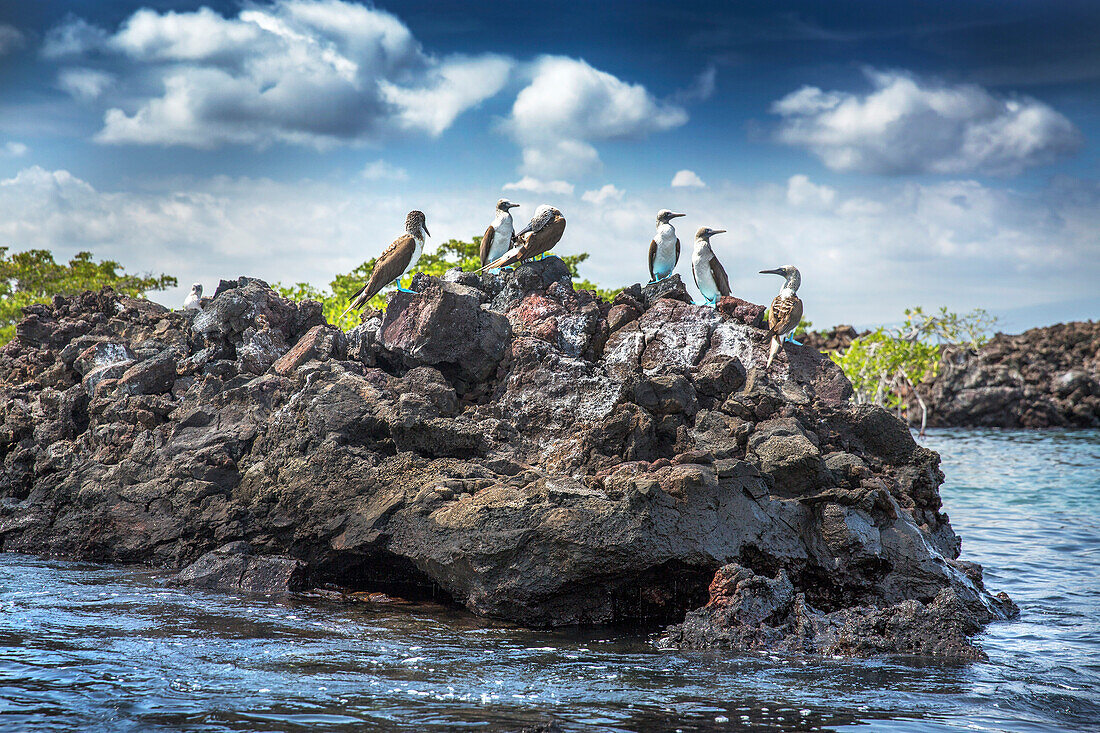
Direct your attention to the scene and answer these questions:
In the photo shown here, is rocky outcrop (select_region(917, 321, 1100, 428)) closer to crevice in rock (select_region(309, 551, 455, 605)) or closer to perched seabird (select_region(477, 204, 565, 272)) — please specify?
perched seabird (select_region(477, 204, 565, 272))

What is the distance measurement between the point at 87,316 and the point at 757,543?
15202 mm

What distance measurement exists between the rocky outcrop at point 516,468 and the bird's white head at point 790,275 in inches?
33.2

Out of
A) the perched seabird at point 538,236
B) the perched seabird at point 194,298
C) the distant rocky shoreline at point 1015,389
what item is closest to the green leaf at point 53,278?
Answer: the perched seabird at point 194,298

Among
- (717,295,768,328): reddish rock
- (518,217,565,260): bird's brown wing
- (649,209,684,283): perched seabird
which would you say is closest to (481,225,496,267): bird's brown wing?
(518,217,565,260): bird's brown wing

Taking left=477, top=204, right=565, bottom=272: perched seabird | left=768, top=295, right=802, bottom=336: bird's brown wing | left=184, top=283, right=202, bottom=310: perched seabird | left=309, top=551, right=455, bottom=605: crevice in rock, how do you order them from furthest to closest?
left=184, top=283, right=202, bottom=310: perched seabird → left=477, top=204, right=565, bottom=272: perched seabird → left=768, top=295, right=802, bottom=336: bird's brown wing → left=309, top=551, right=455, bottom=605: crevice in rock

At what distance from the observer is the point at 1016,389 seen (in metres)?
52.9

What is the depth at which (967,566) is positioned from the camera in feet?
38.2

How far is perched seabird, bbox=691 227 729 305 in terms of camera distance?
1460 cm

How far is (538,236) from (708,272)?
310 centimetres

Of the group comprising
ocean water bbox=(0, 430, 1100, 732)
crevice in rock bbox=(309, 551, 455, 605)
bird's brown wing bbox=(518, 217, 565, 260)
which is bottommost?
ocean water bbox=(0, 430, 1100, 732)

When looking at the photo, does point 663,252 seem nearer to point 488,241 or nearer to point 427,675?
point 488,241

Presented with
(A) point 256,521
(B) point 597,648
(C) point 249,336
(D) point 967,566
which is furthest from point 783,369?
(C) point 249,336

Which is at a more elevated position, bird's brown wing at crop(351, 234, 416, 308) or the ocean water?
bird's brown wing at crop(351, 234, 416, 308)

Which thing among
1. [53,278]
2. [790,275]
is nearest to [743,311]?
[790,275]
